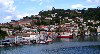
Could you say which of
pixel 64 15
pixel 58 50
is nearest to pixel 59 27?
pixel 64 15

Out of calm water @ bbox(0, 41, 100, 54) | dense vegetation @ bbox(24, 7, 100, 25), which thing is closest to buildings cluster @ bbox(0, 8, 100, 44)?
dense vegetation @ bbox(24, 7, 100, 25)

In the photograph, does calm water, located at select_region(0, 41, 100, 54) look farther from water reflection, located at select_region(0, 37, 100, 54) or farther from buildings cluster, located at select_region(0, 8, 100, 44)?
buildings cluster, located at select_region(0, 8, 100, 44)

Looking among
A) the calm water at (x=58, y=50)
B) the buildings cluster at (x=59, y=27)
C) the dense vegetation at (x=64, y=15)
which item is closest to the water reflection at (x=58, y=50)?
the calm water at (x=58, y=50)

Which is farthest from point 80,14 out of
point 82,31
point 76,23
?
point 82,31

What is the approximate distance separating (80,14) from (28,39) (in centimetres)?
8817

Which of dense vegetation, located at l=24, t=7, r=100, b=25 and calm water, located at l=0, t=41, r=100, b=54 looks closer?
calm water, located at l=0, t=41, r=100, b=54

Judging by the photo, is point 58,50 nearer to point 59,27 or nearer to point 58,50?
point 58,50

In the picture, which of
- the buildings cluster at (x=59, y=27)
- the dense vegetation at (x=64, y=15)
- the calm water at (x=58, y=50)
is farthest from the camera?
the dense vegetation at (x=64, y=15)

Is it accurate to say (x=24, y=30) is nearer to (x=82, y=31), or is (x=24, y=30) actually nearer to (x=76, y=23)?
(x=82, y=31)

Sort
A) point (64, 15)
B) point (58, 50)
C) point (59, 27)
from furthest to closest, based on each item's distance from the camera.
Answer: point (64, 15), point (59, 27), point (58, 50)

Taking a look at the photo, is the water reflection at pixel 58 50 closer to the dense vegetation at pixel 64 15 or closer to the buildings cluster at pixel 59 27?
the buildings cluster at pixel 59 27

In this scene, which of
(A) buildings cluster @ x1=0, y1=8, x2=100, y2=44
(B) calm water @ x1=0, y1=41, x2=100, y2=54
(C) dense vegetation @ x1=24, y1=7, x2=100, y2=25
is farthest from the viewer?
(C) dense vegetation @ x1=24, y1=7, x2=100, y2=25

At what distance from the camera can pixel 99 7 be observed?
191625 mm

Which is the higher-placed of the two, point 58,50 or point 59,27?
point 58,50
